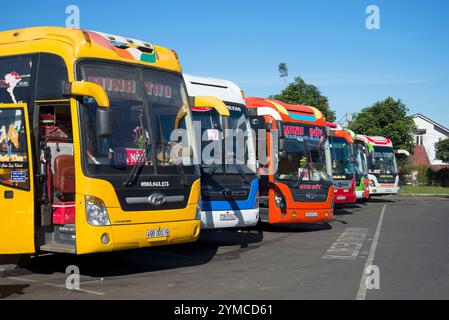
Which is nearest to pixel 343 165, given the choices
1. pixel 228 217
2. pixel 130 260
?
pixel 228 217

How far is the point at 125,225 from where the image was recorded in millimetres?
8320

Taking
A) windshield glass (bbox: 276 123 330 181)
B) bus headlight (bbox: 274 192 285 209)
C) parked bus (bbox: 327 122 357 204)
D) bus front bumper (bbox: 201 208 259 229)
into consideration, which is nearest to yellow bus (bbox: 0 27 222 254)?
bus front bumper (bbox: 201 208 259 229)

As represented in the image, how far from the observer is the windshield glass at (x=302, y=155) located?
14.8 meters

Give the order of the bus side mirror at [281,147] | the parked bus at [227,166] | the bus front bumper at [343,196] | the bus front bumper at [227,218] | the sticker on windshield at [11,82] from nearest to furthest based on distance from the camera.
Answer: the sticker on windshield at [11,82] < the bus front bumper at [227,218] < the parked bus at [227,166] < the bus side mirror at [281,147] < the bus front bumper at [343,196]

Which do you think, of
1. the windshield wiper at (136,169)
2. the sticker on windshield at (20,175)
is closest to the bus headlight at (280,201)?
the windshield wiper at (136,169)

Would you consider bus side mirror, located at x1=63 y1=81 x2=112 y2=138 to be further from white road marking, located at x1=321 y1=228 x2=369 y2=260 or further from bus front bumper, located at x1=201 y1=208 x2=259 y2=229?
white road marking, located at x1=321 y1=228 x2=369 y2=260

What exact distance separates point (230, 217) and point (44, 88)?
516cm

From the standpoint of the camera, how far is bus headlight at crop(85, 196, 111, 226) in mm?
8055

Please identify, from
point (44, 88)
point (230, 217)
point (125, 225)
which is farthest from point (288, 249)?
point (44, 88)

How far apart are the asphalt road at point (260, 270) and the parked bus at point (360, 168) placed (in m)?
9.43

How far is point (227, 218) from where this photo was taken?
12.2 m

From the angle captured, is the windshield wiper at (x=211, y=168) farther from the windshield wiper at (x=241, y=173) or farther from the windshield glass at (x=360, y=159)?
the windshield glass at (x=360, y=159)

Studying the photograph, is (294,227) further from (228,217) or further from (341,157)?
(228,217)

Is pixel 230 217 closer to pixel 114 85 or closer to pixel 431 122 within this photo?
pixel 114 85
